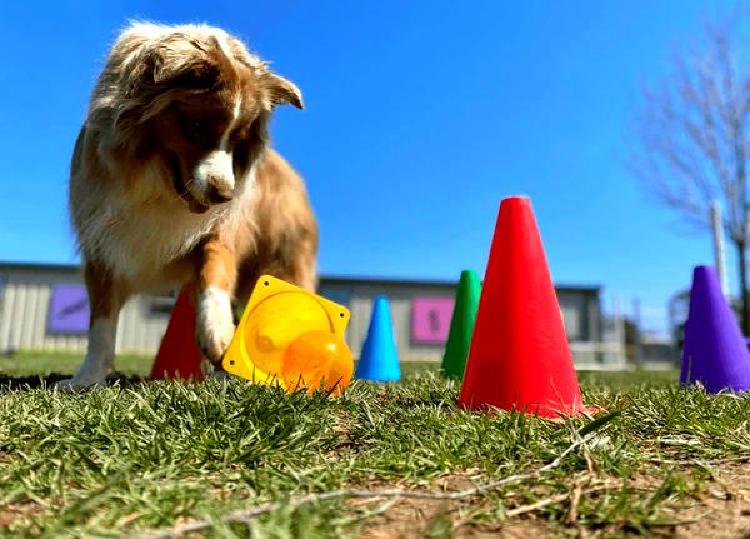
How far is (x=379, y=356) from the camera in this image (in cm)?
637

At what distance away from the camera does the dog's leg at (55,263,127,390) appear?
414cm

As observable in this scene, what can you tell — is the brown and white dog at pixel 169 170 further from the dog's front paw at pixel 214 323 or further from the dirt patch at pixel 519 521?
the dirt patch at pixel 519 521

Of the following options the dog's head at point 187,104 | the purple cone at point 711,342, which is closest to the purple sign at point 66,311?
the dog's head at point 187,104

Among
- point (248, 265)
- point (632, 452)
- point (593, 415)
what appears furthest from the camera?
point (248, 265)

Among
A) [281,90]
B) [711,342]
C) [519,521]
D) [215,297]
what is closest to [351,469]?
[519,521]

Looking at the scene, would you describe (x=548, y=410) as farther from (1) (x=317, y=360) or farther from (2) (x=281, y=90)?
(2) (x=281, y=90)

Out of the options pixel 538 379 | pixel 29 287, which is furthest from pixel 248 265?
pixel 29 287

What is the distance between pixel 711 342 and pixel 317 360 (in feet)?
9.16

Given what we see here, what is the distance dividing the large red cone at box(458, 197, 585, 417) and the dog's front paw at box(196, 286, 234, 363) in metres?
1.67

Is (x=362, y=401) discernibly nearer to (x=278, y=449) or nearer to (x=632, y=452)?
(x=278, y=449)

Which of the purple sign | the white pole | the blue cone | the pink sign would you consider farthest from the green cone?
the purple sign

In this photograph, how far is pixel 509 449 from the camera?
2.09 metres

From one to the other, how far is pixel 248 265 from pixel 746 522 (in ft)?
15.2

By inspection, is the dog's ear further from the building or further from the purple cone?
the building
